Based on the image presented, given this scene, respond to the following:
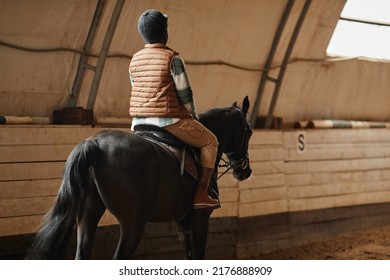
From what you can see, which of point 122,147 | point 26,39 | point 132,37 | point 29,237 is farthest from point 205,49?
point 122,147

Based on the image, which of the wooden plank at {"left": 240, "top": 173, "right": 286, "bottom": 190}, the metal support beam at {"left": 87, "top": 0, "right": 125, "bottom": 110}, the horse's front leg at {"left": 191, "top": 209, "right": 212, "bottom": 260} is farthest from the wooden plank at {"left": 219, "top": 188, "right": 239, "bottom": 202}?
the horse's front leg at {"left": 191, "top": 209, "right": 212, "bottom": 260}

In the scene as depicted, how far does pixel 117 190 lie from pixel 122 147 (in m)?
0.26

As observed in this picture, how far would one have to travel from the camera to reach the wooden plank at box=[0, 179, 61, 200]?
5.95 meters

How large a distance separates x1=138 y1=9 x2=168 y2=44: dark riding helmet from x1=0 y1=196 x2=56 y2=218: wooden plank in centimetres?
202

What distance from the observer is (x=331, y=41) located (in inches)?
352

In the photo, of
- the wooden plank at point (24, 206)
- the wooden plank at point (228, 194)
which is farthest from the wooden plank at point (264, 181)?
the wooden plank at point (24, 206)

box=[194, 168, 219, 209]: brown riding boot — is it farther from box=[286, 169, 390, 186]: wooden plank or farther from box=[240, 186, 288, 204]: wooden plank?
box=[286, 169, 390, 186]: wooden plank

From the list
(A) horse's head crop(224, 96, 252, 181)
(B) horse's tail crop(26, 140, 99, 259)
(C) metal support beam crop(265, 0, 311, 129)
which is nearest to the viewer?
(B) horse's tail crop(26, 140, 99, 259)

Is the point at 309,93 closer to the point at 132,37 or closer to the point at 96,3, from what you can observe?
the point at 132,37

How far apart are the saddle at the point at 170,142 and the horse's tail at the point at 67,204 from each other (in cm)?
53

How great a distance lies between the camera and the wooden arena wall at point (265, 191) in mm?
6062

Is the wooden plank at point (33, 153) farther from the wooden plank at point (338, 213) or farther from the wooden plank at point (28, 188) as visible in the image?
the wooden plank at point (338, 213)

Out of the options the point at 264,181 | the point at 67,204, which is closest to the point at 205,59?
the point at 264,181
